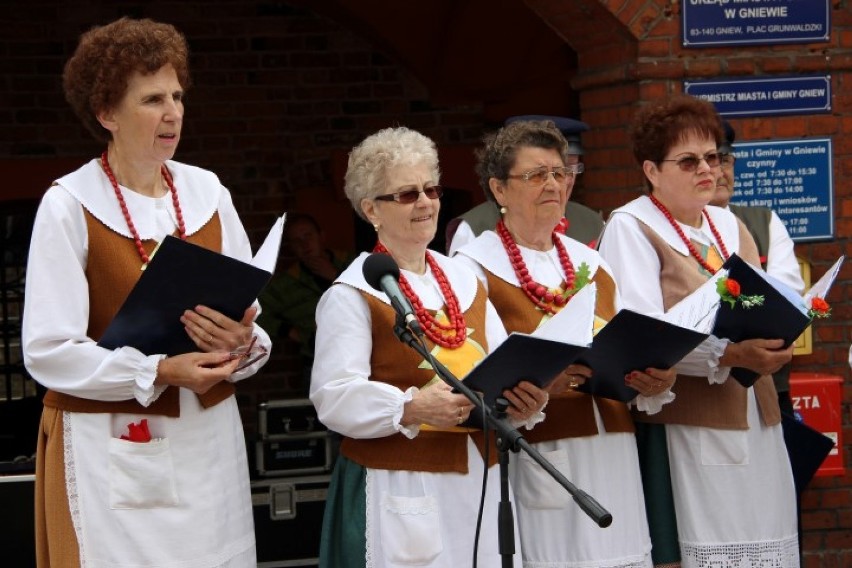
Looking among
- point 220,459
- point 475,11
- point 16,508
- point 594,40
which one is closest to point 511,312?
point 220,459

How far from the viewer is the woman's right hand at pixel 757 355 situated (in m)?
4.31

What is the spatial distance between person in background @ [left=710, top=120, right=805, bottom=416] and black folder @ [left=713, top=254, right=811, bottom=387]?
44 centimetres

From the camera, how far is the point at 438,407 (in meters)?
3.70

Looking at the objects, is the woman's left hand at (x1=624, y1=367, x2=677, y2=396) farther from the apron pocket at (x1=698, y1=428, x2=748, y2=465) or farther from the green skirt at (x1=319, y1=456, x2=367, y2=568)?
the green skirt at (x1=319, y1=456, x2=367, y2=568)

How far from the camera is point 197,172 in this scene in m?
3.96

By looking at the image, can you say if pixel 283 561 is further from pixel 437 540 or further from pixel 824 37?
pixel 824 37

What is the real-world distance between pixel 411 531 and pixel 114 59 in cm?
149

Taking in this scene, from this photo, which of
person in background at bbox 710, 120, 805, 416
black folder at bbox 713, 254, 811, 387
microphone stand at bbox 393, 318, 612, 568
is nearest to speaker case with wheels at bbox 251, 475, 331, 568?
person in background at bbox 710, 120, 805, 416

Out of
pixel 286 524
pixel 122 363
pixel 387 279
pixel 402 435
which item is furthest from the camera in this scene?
pixel 286 524

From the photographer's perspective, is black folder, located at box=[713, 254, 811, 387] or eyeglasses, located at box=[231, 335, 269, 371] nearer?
eyeglasses, located at box=[231, 335, 269, 371]

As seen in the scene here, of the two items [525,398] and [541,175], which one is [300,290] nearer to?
[541,175]

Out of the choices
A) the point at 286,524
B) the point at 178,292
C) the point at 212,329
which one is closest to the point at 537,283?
the point at 212,329

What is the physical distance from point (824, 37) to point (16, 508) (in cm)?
397

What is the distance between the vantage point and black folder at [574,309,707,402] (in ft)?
12.9
